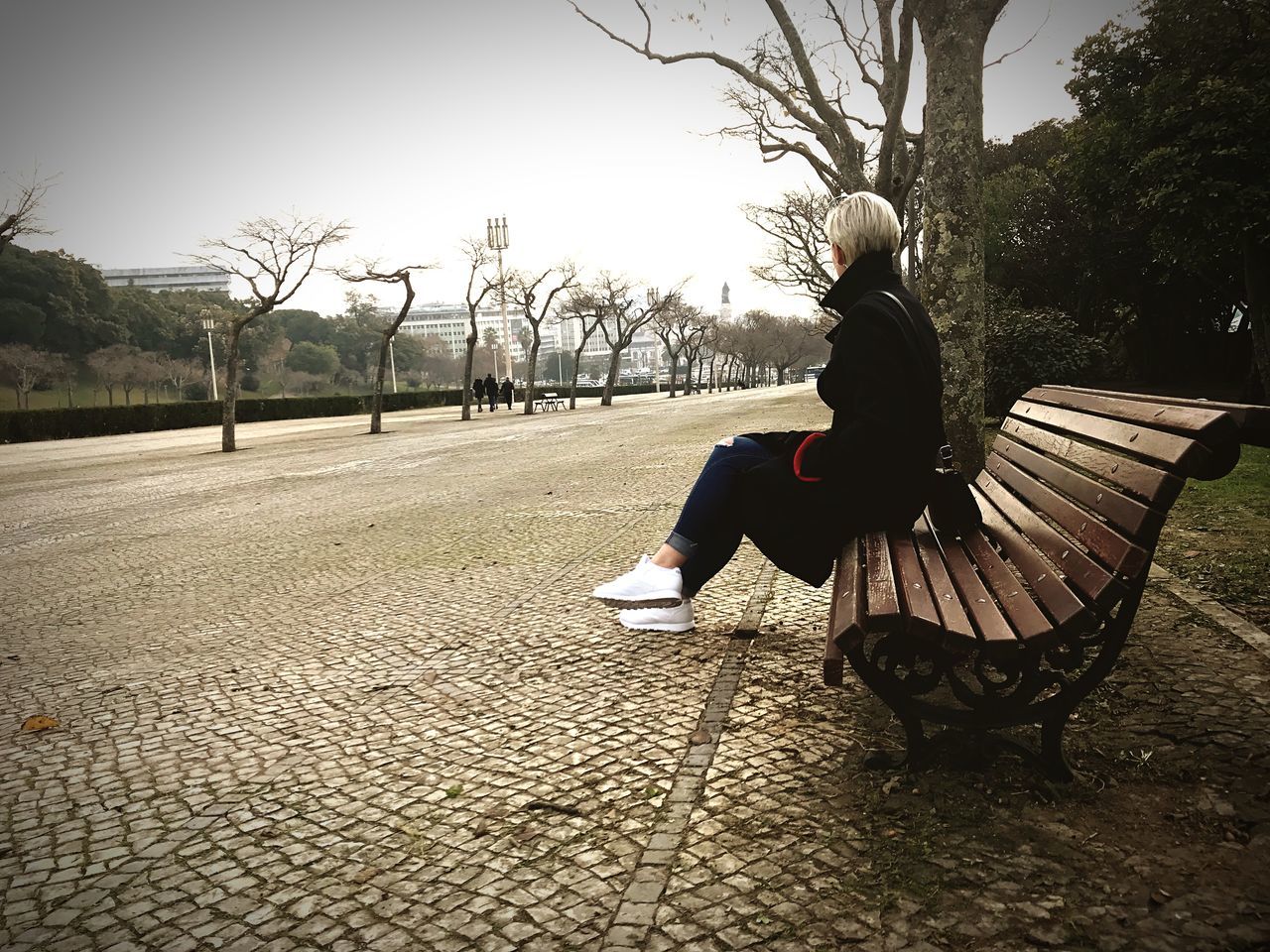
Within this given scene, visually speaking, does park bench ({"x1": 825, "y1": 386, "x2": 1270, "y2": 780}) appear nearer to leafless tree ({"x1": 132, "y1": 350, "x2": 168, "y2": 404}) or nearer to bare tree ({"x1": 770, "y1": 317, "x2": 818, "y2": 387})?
leafless tree ({"x1": 132, "y1": 350, "x2": 168, "y2": 404})

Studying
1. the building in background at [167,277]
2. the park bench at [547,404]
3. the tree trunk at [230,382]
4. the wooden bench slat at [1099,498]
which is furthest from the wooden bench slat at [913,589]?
the building in background at [167,277]

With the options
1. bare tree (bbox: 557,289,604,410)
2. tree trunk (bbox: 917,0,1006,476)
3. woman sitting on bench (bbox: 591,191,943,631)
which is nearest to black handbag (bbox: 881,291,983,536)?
woman sitting on bench (bbox: 591,191,943,631)

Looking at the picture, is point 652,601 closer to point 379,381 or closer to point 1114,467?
point 1114,467

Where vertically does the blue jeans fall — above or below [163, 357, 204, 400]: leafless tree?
below

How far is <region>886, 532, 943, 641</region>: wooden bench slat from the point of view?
7.00ft

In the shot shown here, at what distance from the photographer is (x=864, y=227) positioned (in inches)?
120

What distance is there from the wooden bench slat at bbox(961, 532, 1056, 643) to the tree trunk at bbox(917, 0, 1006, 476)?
12.3 ft

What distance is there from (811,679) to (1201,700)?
1369mm

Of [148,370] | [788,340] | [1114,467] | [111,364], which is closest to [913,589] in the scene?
[1114,467]

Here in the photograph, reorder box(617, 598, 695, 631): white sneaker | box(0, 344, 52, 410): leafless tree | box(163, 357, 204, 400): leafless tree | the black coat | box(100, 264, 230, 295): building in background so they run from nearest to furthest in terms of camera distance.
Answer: the black coat → box(617, 598, 695, 631): white sneaker → box(0, 344, 52, 410): leafless tree → box(163, 357, 204, 400): leafless tree → box(100, 264, 230, 295): building in background

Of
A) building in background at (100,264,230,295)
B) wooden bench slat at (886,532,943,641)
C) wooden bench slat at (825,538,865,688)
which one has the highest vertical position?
building in background at (100,264,230,295)

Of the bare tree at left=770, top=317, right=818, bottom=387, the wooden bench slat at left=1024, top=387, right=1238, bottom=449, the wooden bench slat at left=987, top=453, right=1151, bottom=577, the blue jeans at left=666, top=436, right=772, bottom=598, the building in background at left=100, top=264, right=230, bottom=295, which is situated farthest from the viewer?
the building in background at left=100, top=264, right=230, bottom=295

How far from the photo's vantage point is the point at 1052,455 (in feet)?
10.5

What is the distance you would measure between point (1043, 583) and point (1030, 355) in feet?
39.2
